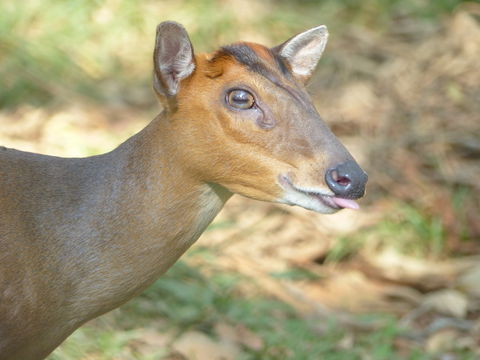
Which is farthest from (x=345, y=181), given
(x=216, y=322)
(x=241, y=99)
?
(x=216, y=322)

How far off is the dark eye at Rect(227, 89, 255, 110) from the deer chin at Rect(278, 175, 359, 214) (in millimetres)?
302

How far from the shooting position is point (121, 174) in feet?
12.7

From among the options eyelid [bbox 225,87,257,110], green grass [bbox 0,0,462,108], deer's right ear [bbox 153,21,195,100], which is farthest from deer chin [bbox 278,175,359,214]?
green grass [bbox 0,0,462,108]

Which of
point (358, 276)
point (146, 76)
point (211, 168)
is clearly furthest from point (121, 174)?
point (146, 76)

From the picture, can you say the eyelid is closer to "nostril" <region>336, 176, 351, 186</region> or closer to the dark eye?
the dark eye

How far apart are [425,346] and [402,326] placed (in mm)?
235

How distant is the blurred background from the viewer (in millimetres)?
5473

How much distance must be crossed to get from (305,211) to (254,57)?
3310 millimetres

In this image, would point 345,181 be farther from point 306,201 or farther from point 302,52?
point 302,52

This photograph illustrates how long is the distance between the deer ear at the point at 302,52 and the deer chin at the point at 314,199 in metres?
0.59

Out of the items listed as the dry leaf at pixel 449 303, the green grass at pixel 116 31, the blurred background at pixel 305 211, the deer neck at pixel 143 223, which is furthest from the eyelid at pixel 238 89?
the green grass at pixel 116 31

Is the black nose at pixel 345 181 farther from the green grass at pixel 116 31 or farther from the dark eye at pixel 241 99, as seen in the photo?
the green grass at pixel 116 31

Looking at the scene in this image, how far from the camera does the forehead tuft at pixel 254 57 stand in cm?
372

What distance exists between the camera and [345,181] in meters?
3.46
